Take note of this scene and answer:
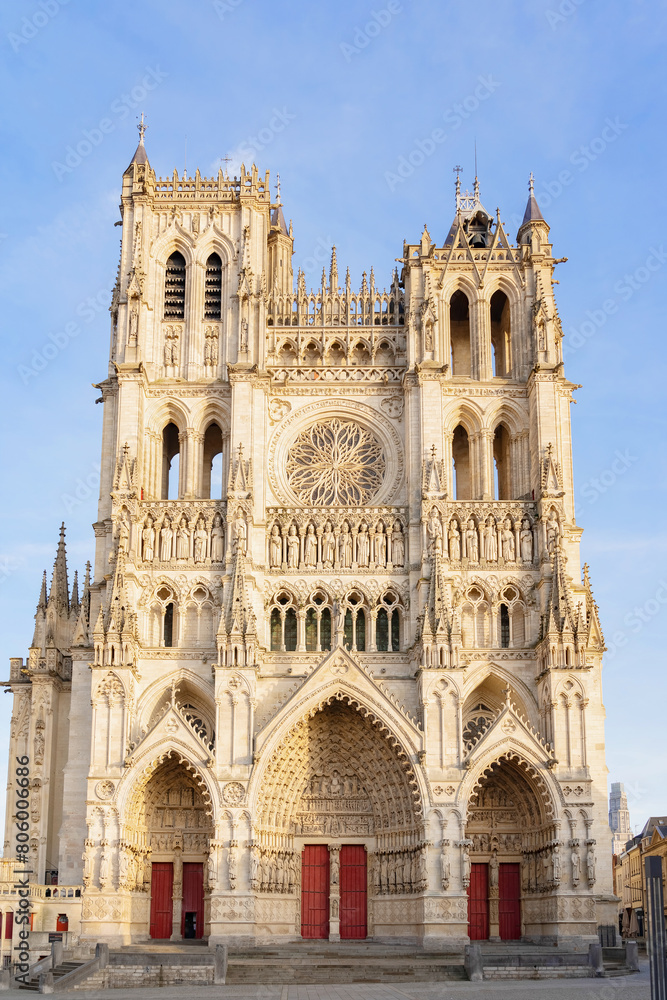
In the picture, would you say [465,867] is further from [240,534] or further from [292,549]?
[240,534]

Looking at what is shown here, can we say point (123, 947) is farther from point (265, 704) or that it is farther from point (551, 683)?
point (551, 683)

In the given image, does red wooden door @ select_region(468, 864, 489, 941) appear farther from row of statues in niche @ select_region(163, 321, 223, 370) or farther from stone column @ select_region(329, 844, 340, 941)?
row of statues in niche @ select_region(163, 321, 223, 370)

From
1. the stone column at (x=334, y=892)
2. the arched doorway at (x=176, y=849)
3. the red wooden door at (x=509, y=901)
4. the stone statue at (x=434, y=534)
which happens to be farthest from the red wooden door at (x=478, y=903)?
the stone statue at (x=434, y=534)

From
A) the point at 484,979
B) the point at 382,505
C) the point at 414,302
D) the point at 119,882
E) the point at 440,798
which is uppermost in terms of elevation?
the point at 414,302

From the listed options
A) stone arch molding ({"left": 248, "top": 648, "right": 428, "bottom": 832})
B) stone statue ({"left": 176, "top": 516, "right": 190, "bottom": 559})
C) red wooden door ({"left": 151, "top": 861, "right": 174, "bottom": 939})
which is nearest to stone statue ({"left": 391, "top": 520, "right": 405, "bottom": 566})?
stone arch molding ({"left": 248, "top": 648, "right": 428, "bottom": 832})

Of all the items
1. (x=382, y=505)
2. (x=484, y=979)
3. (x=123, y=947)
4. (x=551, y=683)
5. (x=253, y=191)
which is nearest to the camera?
(x=484, y=979)

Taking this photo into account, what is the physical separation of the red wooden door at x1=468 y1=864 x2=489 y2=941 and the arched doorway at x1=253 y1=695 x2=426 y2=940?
269 centimetres

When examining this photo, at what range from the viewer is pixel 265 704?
1377 inches

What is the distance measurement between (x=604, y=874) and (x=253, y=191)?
81.5 feet

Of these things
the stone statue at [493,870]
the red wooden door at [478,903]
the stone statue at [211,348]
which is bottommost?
the red wooden door at [478,903]

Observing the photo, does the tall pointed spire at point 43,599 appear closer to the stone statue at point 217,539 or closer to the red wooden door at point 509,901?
the stone statue at point 217,539

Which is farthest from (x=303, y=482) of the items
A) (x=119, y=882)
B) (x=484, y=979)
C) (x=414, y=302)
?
(x=484, y=979)

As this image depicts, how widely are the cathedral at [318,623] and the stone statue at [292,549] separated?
0.31ft

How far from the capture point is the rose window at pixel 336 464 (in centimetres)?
3844
